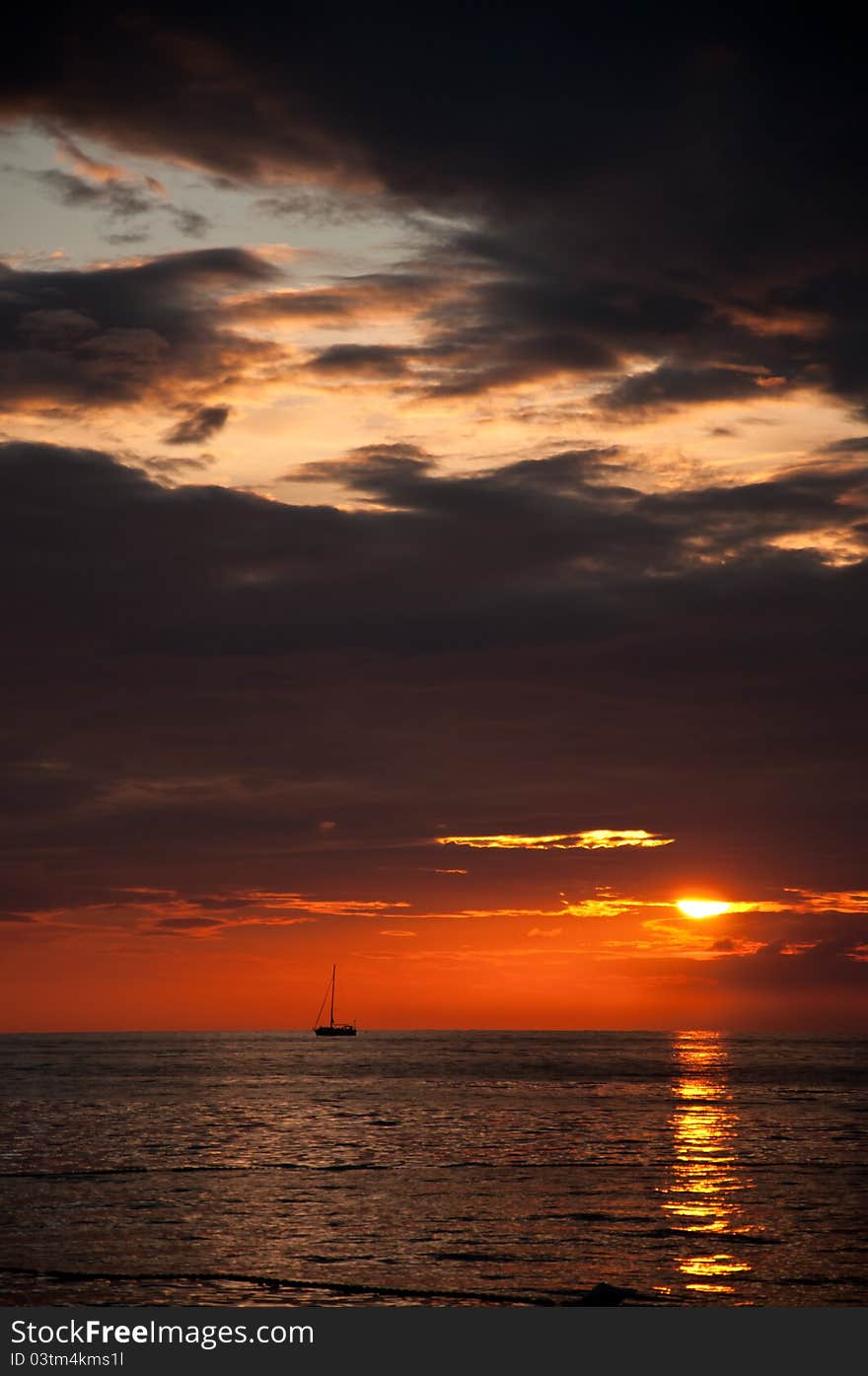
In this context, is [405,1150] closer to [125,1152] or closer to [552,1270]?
[125,1152]

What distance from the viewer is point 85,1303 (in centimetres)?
4703

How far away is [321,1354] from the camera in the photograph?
35625 mm

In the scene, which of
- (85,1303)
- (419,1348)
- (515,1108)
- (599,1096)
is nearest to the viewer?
(419,1348)

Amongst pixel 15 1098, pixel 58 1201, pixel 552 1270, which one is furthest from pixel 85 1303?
pixel 15 1098

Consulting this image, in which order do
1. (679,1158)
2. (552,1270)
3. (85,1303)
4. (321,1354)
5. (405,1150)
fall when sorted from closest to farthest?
(321,1354) → (85,1303) → (552,1270) → (679,1158) → (405,1150)

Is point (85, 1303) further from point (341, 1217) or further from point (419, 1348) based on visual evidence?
point (341, 1217)

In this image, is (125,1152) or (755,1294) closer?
(755,1294)

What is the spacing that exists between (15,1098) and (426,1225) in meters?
114

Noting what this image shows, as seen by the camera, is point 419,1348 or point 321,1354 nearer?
point 321,1354

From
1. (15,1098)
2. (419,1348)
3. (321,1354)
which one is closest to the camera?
(321,1354)

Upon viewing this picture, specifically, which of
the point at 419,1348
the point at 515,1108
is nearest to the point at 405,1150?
the point at 515,1108

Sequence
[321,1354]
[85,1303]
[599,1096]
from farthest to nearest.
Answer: [599,1096] < [85,1303] < [321,1354]

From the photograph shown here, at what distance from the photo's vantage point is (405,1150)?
105125 mm

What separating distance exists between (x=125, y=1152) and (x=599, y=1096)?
3526 inches
